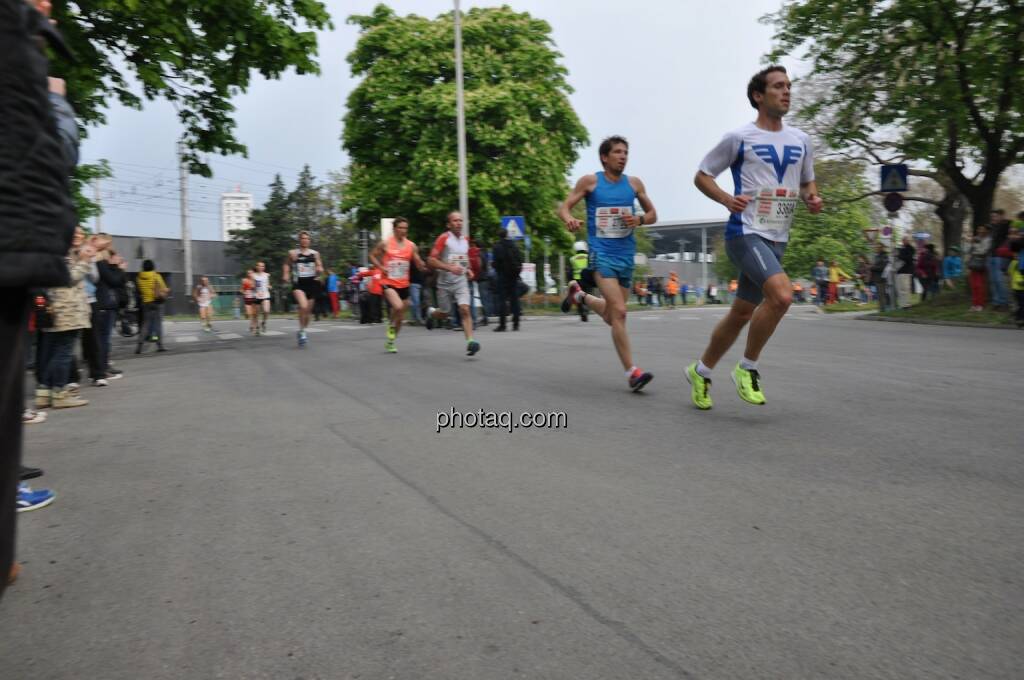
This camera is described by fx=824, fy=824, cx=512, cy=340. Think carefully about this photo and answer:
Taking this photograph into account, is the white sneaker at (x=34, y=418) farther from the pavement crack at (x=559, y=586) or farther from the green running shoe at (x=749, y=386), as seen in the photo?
the green running shoe at (x=749, y=386)

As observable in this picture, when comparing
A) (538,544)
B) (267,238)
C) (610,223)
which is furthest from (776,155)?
(267,238)

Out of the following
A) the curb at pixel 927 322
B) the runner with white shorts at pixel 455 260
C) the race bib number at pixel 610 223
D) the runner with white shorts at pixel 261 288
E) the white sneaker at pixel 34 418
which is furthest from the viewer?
the runner with white shorts at pixel 261 288

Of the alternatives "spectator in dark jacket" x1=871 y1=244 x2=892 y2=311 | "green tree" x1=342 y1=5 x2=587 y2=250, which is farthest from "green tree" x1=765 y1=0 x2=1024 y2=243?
"green tree" x1=342 y1=5 x2=587 y2=250

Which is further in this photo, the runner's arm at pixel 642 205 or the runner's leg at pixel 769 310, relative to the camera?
the runner's arm at pixel 642 205

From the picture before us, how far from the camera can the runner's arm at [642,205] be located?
7219mm

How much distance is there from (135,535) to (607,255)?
480 cm

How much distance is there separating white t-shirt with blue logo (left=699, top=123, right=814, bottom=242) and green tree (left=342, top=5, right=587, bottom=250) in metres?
24.3

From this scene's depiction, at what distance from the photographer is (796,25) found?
69.9 ft

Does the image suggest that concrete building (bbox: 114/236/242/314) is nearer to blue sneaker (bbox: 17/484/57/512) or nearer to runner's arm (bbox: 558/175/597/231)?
runner's arm (bbox: 558/175/597/231)

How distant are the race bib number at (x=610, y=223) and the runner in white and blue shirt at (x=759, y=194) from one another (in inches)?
50.1

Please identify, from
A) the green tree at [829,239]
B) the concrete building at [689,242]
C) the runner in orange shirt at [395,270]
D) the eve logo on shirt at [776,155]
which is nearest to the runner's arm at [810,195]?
the eve logo on shirt at [776,155]

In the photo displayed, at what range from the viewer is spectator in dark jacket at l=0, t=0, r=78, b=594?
1.91 m

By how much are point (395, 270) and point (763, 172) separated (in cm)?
745

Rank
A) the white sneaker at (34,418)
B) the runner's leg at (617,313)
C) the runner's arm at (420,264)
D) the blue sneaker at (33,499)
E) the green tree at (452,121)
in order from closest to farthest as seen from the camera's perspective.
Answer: the blue sneaker at (33,499)
the white sneaker at (34,418)
the runner's leg at (617,313)
the runner's arm at (420,264)
the green tree at (452,121)
